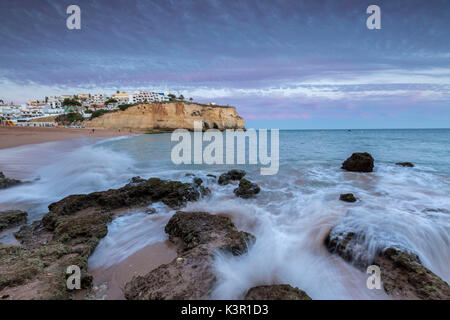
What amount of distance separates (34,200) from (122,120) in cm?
5465

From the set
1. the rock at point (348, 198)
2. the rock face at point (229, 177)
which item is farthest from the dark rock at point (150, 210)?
the rock at point (348, 198)

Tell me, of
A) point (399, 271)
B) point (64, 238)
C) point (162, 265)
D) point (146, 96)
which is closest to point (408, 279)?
point (399, 271)

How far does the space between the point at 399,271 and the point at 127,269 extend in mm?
4209

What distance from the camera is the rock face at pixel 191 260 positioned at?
2.37m

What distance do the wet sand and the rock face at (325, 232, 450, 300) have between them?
313 centimetres

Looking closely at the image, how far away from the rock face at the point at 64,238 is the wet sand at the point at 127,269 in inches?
8.5

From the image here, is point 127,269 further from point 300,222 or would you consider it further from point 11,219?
point 300,222

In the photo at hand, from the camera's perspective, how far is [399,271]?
3.03 meters

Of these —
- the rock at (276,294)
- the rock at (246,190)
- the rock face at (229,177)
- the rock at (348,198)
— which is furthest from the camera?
the rock face at (229,177)

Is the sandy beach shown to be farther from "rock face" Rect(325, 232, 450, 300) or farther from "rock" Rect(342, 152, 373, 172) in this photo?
"rock" Rect(342, 152, 373, 172)

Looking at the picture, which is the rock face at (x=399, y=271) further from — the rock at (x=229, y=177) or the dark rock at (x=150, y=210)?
the rock at (x=229, y=177)

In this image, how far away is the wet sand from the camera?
2703 millimetres

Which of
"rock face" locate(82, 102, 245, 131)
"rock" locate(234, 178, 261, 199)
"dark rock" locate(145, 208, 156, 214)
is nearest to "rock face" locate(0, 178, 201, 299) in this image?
"dark rock" locate(145, 208, 156, 214)

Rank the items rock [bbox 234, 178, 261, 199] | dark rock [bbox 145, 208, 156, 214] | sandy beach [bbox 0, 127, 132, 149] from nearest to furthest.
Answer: dark rock [bbox 145, 208, 156, 214]
rock [bbox 234, 178, 261, 199]
sandy beach [bbox 0, 127, 132, 149]
